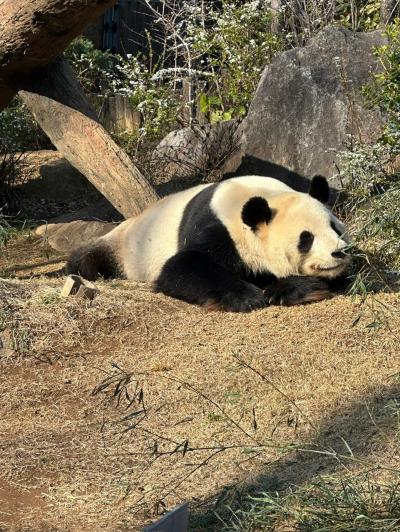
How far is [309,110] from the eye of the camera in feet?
30.9

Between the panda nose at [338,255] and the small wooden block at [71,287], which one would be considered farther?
the panda nose at [338,255]

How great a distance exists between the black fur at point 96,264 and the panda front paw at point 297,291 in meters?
1.70

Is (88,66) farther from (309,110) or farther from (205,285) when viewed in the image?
(205,285)

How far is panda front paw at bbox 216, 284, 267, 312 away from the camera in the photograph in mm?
6562

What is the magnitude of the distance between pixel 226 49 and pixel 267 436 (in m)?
7.80

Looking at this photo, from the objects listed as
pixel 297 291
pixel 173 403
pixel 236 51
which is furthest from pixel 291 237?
pixel 236 51

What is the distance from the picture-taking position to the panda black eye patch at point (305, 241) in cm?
670

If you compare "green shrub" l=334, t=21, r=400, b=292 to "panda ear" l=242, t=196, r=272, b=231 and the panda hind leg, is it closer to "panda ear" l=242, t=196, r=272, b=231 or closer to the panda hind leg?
"panda ear" l=242, t=196, r=272, b=231

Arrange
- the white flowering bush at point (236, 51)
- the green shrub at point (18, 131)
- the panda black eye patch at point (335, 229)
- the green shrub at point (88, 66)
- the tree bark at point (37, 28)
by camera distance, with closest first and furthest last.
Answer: the panda black eye patch at point (335, 229)
the tree bark at point (37, 28)
the green shrub at point (18, 131)
the white flowering bush at point (236, 51)
the green shrub at point (88, 66)

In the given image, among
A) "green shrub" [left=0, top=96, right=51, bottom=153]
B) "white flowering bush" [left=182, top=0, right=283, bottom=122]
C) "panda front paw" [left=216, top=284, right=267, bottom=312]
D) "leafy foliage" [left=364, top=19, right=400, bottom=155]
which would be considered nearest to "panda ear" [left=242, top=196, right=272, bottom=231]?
"panda front paw" [left=216, top=284, right=267, bottom=312]

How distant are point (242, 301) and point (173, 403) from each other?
1745 mm

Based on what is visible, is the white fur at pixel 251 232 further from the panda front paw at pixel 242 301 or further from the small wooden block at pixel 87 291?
the small wooden block at pixel 87 291

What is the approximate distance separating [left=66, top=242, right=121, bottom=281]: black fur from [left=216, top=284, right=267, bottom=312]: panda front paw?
61.3 inches

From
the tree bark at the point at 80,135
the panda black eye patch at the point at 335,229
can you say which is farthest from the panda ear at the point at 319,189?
the tree bark at the point at 80,135
